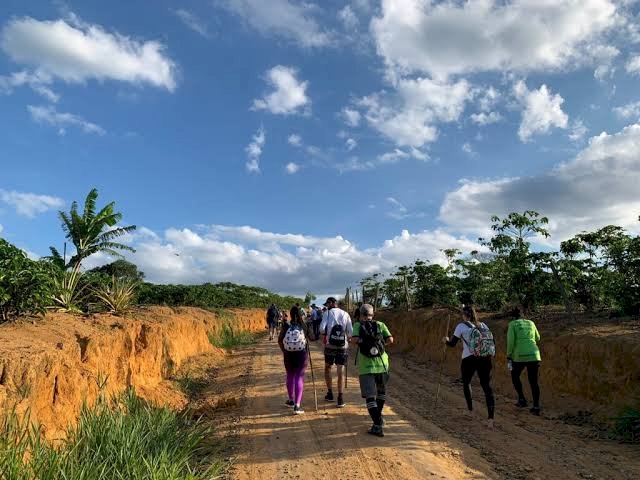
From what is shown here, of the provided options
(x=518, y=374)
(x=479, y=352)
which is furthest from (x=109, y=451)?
(x=518, y=374)

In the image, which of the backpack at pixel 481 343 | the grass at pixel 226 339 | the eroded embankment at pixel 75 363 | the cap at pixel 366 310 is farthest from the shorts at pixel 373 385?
the grass at pixel 226 339

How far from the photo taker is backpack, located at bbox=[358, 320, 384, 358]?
657 centimetres

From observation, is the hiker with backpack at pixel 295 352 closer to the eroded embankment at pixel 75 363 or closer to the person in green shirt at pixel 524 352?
the eroded embankment at pixel 75 363

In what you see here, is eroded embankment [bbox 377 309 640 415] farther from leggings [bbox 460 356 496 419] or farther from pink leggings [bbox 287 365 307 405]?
pink leggings [bbox 287 365 307 405]

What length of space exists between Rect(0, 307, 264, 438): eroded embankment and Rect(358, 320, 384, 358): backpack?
394 cm

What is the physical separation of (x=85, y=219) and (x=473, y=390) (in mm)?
14036

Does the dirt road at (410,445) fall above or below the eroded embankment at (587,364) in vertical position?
below

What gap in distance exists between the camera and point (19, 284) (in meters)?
6.98

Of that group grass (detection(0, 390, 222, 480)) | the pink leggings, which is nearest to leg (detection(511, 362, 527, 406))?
the pink leggings

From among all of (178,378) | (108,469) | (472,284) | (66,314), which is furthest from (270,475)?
(472,284)

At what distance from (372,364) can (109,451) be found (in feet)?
11.6

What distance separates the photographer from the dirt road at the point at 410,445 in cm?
523

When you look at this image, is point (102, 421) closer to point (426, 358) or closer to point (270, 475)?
point (270, 475)

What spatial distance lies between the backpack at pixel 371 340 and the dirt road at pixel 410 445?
1.15m
